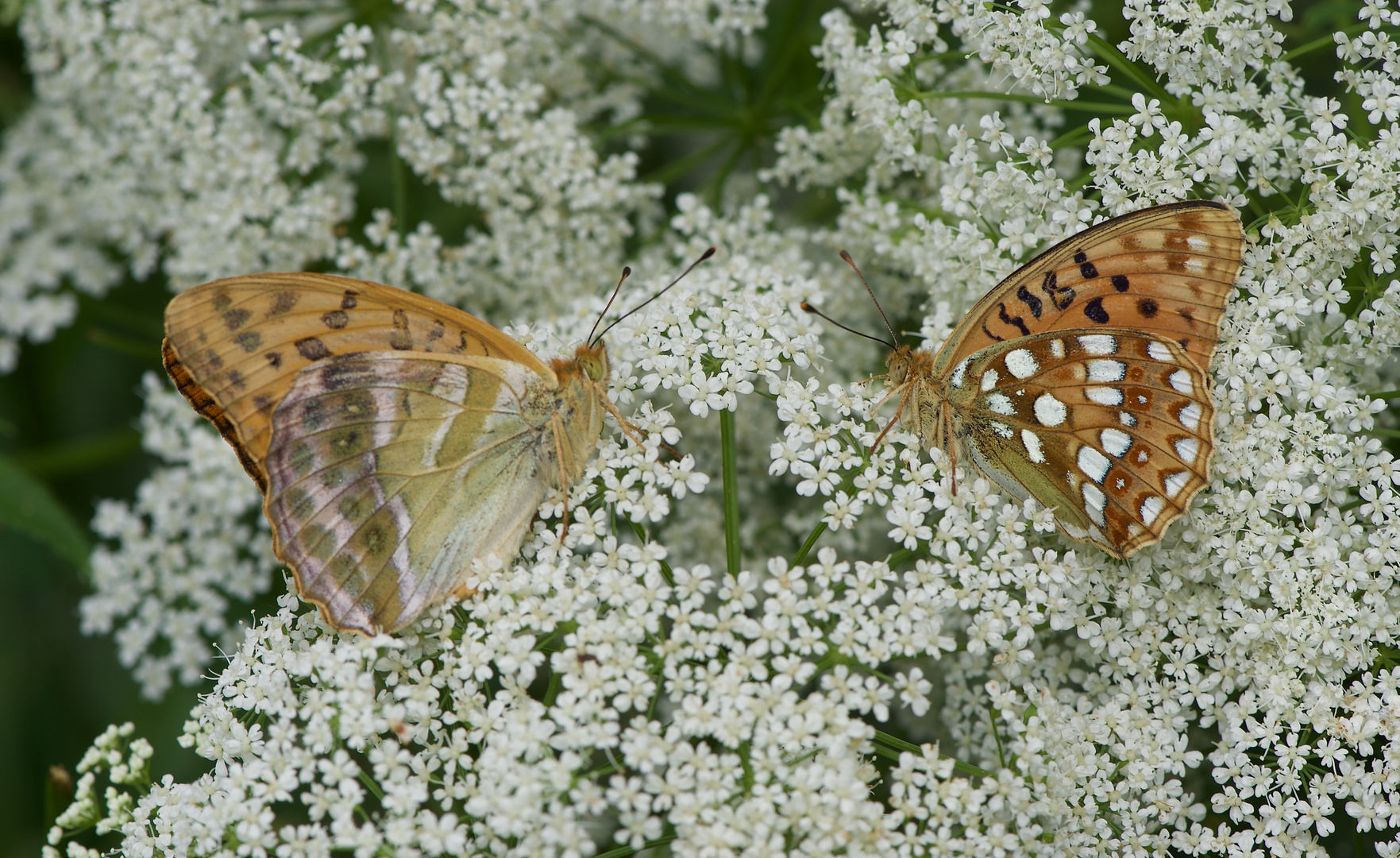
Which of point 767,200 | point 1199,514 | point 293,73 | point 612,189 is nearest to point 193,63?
point 293,73

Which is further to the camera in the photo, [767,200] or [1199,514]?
[767,200]

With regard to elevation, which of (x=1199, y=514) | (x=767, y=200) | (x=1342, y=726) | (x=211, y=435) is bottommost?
(x=1342, y=726)

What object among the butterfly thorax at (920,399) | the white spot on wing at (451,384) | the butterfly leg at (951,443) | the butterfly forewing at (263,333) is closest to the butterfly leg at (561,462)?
the white spot on wing at (451,384)

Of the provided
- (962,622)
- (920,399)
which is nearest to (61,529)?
(920,399)

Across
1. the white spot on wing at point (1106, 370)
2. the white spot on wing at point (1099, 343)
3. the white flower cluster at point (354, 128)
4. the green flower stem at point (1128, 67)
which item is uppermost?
the white flower cluster at point (354, 128)

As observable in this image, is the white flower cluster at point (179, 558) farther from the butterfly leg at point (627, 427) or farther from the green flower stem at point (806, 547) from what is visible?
the green flower stem at point (806, 547)

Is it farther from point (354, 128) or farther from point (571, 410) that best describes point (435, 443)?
point (354, 128)

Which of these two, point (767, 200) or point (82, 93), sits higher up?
point (82, 93)

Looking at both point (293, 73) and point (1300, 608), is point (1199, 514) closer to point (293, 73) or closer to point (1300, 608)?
point (1300, 608)
